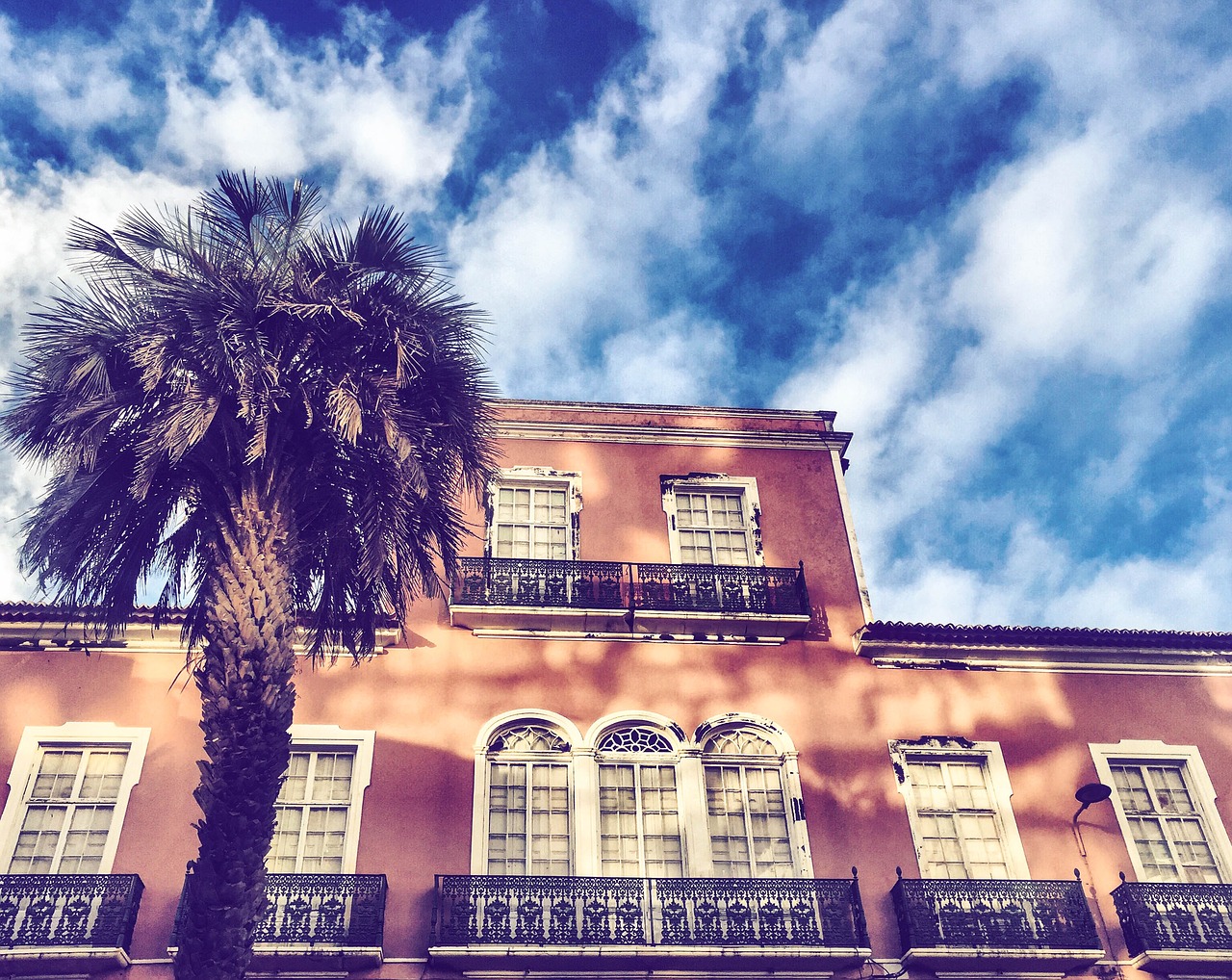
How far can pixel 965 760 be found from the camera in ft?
50.8

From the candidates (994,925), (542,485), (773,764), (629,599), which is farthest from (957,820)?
(542,485)

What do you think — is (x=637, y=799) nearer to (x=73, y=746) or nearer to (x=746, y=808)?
(x=746, y=808)

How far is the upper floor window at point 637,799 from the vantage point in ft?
46.7

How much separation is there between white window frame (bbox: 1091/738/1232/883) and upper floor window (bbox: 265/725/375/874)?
9885mm

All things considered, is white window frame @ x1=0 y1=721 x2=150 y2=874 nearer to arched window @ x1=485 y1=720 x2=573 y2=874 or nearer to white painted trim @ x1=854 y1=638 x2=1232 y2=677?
arched window @ x1=485 y1=720 x2=573 y2=874

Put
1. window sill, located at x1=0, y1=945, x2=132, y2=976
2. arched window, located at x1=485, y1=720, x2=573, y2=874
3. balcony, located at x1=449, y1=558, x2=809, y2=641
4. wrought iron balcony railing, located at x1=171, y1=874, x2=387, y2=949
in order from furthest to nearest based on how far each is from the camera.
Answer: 1. balcony, located at x1=449, y1=558, x2=809, y2=641
2. arched window, located at x1=485, y1=720, x2=573, y2=874
3. wrought iron balcony railing, located at x1=171, y1=874, x2=387, y2=949
4. window sill, located at x1=0, y1=945, x2=132, y2=976

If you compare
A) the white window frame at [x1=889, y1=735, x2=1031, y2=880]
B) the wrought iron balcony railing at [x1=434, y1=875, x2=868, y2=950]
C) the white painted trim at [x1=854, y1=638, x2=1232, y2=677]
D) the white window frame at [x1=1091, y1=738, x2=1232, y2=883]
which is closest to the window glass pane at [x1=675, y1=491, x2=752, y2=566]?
the white painted trim at [x1=854, y1=638, x2=1232, y2=677]

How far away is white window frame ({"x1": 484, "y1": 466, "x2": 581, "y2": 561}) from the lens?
17.2 m

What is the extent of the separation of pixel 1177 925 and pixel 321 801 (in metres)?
10.7

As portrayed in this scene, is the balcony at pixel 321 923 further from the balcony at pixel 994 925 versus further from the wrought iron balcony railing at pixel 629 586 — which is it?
the balcony at pixel 994 925

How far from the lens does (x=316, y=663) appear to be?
15219mm

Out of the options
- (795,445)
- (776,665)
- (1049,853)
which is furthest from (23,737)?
(1049,853)

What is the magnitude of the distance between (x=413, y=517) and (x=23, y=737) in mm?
6621

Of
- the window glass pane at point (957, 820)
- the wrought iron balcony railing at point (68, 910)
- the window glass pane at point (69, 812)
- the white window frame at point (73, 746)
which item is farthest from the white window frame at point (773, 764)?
the window glass pane at point (69, 812)
